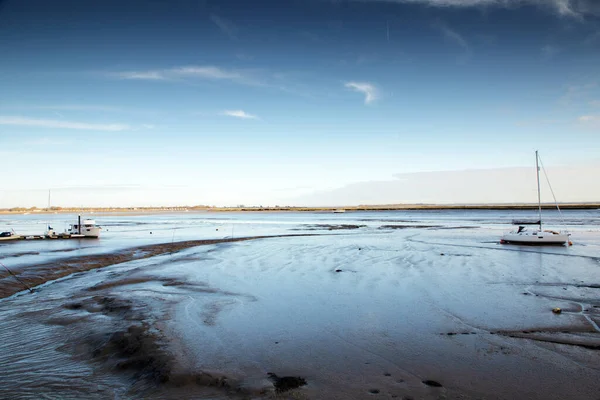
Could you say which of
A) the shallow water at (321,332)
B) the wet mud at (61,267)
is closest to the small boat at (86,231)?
the wet mud at (61,267)

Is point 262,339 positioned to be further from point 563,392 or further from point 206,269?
point 206,269

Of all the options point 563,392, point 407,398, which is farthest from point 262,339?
point 563,392

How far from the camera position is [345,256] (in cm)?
2380

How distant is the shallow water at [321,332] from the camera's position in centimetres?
635

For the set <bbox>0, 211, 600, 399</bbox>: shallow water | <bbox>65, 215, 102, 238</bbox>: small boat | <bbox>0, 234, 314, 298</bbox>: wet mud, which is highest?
<bbox>65, 215, 102, 238</bbox>: small boat

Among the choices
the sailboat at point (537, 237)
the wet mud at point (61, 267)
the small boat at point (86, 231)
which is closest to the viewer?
the wet mud at point (61, 267)

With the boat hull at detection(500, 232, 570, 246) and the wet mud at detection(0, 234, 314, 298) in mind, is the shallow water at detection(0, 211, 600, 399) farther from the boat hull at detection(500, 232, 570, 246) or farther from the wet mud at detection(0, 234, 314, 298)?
the boat hull at detection(500, 232, 570, 246)

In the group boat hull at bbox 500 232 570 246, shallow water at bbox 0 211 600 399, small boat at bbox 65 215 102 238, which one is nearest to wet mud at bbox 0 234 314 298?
shallow water at bbox 0 211 600 399

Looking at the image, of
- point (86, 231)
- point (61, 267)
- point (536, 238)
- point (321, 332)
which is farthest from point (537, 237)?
point (86, 231)

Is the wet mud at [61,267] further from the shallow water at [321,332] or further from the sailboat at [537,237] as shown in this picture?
the sailboat at [537,237]

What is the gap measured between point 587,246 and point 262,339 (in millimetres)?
30041

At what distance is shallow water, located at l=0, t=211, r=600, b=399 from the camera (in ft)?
20.8

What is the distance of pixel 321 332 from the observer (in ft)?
30.5

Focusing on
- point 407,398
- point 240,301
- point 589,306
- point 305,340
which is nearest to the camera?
point 407,398
